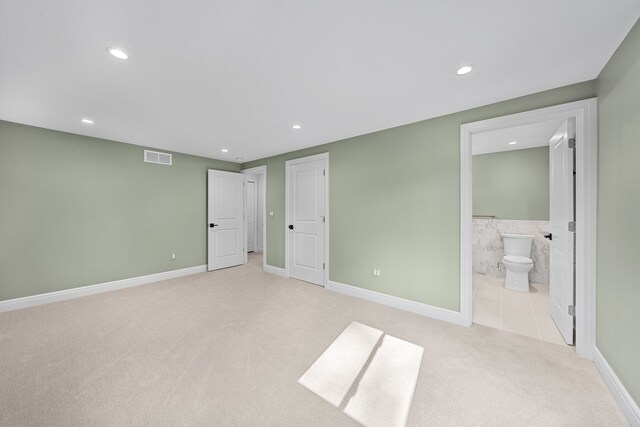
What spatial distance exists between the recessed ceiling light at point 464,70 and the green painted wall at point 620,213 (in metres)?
0.85

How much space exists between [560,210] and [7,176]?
647cm

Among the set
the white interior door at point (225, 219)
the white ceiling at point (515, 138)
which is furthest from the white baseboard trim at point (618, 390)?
the white interior door at point (225, 219)

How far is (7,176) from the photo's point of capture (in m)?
2.93

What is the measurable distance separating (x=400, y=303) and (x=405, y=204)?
130 centimetres

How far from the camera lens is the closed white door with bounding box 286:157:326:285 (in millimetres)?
3969

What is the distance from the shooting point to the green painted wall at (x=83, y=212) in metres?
2.99

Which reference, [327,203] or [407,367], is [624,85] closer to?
[407,367]

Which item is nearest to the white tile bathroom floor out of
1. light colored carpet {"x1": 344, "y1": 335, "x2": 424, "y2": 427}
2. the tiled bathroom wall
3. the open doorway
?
the open doorway

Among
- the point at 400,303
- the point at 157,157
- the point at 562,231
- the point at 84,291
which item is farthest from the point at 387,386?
the point at 157,157

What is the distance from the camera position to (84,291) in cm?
346

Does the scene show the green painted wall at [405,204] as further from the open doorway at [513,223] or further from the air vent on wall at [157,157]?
the air vent on wall at [157,157]

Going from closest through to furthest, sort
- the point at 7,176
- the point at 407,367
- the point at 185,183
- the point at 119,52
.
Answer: the point at 119,52 → the point at 407,367 → the point at 7,176 → the point at 185,183

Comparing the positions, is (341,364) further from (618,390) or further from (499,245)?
(499,245)

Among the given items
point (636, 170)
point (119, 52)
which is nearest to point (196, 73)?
point (119, 52)
